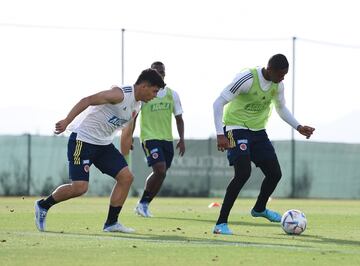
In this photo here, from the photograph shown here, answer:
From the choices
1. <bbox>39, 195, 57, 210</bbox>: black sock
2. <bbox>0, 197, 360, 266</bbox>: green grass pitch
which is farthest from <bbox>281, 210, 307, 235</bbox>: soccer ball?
<bbox>39, 195, 57, 210</bbox>: black sock

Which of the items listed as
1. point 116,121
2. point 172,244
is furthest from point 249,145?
point 172,244

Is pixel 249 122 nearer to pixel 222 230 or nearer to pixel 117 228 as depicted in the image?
pixel 222 230

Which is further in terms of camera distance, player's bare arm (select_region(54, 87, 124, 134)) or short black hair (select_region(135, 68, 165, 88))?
short black hair (select_region(135, 68, 165, 88))

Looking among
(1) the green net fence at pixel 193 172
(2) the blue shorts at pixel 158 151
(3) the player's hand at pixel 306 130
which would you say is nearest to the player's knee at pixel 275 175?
(3) the player's hand at pixel 306 130

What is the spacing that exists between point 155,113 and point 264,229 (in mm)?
4415

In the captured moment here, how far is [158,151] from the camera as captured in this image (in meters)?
18.0

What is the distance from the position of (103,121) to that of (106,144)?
35cm

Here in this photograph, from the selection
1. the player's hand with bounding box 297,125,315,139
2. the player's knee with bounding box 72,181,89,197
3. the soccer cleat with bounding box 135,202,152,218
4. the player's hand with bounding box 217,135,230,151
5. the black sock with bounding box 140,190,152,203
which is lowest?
the soccer cleat with bounding box 135,202,152,218

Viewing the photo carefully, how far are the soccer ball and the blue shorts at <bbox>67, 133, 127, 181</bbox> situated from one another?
2.09 m

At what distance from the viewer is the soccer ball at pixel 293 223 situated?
1339cm

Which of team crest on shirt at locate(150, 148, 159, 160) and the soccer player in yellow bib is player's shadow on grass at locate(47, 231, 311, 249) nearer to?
the soccer player in yellow bib

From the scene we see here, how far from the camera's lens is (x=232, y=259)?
33.3 ft

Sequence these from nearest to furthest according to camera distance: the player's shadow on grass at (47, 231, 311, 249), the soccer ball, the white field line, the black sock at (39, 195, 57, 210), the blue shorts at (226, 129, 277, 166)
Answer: the white field line < the player's shadow on grass at (47, 231, 311, 249) < the soccer ball < the black sock at (39, 195, 57, 210) < the blue shorts at (226, 129, 277, 166)

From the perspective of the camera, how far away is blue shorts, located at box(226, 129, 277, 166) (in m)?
13.9
